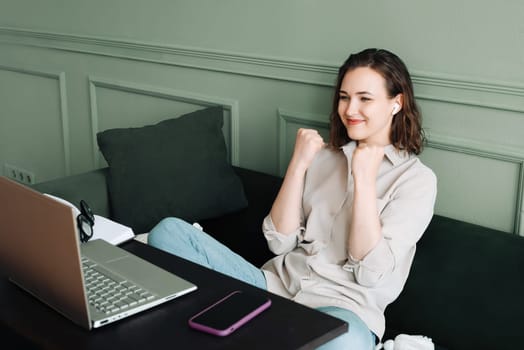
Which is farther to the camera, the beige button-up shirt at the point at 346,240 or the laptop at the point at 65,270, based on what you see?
the beige button-up shirt at the point at 346,240

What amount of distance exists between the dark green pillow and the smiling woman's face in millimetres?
626

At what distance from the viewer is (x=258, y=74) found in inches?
105

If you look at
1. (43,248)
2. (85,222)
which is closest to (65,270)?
(43,248)

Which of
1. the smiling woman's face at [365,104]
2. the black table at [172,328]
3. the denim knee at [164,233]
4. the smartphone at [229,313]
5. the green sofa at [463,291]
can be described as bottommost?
the green sofa at [463,291]

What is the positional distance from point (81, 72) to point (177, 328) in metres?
2.27

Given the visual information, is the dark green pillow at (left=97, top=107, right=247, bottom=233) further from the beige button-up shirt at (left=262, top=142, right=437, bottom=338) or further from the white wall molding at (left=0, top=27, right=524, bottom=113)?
the beige button-up shirt at (left=262, top=142, right=437, bottom=338)

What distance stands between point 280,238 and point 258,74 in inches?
30.8

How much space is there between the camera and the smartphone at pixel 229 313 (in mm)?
1310

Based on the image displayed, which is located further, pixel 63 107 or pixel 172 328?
pixel 63 107

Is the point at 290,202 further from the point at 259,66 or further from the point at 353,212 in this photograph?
the point at 259,66

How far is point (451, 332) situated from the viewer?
6.52ft

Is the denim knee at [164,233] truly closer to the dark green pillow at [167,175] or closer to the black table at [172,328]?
the black table at [172,328]

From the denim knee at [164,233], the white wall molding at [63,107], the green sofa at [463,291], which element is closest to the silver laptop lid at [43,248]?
the denim knee at [164,233]

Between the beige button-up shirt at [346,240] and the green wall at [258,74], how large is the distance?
0.79 feet
